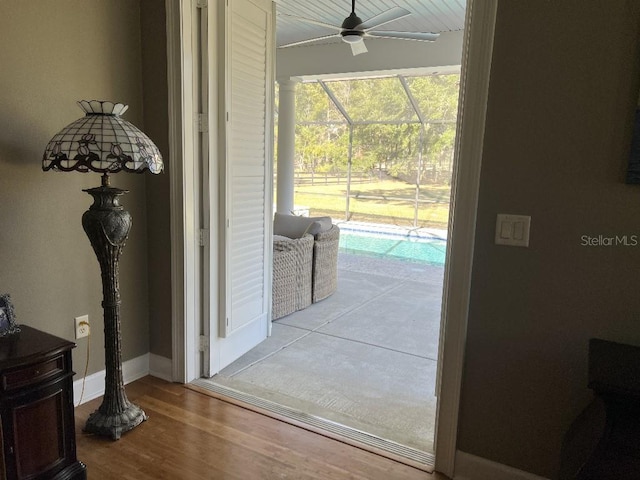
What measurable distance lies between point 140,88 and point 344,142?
23.0 ft

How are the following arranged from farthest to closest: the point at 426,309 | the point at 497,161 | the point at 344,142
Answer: the point at 344,142 < the point at 426,309 < the point at 497,161

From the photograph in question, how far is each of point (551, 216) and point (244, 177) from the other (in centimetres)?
188

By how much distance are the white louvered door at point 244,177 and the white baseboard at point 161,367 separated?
25 cm

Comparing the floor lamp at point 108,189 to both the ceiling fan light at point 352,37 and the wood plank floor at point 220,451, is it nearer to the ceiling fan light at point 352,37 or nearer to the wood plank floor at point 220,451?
the wood plank floor at point 220,451

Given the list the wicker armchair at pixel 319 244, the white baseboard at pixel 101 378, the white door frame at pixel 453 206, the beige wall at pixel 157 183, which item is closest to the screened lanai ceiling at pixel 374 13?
the wicker armchair at pixel 319 244

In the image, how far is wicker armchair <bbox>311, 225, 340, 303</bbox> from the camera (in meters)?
4.41

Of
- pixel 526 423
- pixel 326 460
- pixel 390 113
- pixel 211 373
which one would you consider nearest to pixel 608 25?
pixel 526 423

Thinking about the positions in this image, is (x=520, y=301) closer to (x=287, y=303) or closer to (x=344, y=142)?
(x=287, y=303)

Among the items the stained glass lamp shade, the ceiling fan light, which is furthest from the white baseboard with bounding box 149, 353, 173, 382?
the ceiling fan light

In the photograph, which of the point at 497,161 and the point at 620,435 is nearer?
the point at 620,435

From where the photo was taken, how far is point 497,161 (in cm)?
176

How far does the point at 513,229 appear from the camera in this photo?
1.76m

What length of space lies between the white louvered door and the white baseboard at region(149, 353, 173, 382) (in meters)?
0.25

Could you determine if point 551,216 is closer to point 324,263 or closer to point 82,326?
point 82,326
